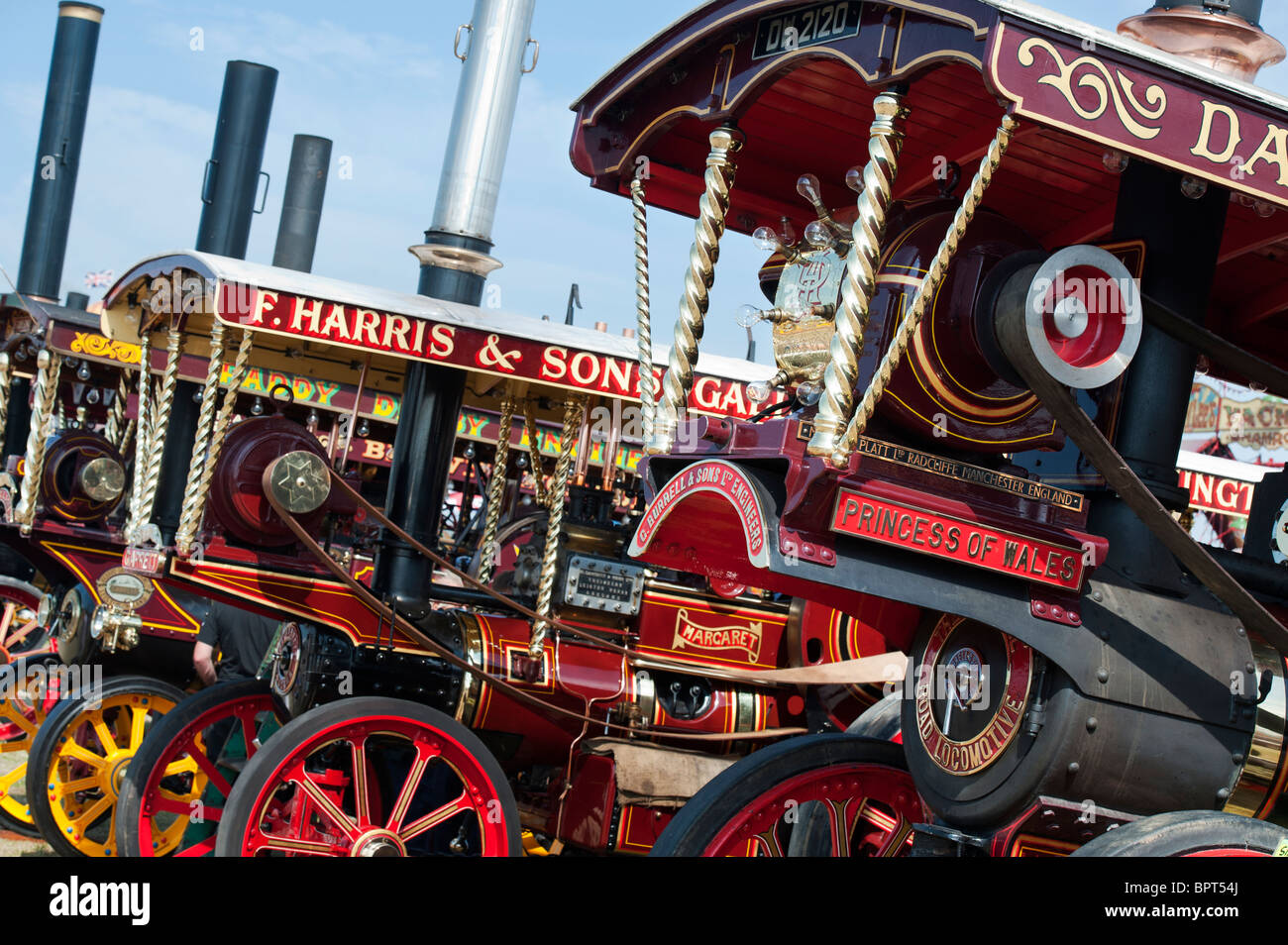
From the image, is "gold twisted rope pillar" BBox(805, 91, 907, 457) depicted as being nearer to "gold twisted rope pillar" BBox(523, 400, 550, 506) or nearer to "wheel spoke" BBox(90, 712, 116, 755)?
"gold twisted rope pillar" BBox(523, 400, 550, 506)

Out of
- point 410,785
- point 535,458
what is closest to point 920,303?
point 410,785

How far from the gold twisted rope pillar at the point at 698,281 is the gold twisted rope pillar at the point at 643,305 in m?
0.08

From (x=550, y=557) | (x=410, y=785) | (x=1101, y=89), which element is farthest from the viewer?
(x=550, y=557)

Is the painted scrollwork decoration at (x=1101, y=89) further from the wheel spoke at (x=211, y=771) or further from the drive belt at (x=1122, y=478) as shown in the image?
the wheel spoke at (x=211, y=771)

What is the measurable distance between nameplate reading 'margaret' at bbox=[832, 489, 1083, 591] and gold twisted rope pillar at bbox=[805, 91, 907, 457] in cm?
18

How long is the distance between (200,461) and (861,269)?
3958mm

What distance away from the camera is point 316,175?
17.3 meters

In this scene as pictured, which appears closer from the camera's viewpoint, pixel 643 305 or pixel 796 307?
pixel 796 307

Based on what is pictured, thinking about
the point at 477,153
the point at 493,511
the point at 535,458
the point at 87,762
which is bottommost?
the point at 87,762

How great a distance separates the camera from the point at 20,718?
7.26 metres

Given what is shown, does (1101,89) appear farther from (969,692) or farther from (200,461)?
(200,461)

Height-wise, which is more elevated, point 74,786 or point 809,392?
point 809,392

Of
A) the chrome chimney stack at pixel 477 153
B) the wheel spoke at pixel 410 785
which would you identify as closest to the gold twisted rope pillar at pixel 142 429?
the wheel spoke at pixel 410 785

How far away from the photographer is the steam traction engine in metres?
2.82
